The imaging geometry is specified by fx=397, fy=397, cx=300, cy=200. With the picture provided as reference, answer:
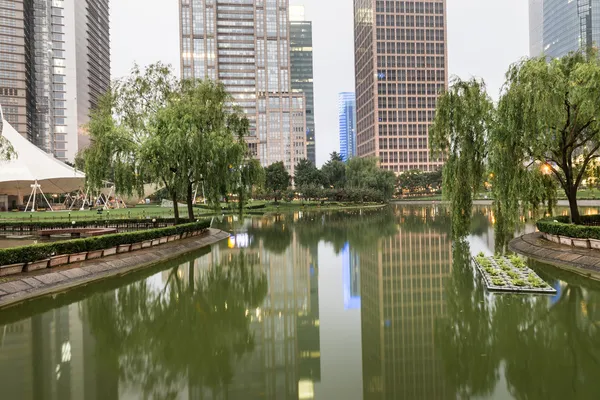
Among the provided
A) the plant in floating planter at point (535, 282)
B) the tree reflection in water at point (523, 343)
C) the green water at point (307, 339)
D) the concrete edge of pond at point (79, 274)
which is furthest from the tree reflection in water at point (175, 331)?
the plant in floating planter at point (535, 282)

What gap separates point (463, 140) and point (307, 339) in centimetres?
1437

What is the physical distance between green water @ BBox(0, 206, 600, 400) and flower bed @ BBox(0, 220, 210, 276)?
2504 mm

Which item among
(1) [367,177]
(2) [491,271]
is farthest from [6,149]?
(1) [367,177]

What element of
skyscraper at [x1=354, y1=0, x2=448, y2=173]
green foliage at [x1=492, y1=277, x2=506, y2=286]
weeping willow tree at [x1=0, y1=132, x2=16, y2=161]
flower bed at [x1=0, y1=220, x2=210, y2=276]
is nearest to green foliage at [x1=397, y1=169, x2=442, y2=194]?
skyscraper at [x1=354, y1=0, x2=448, y2=173]

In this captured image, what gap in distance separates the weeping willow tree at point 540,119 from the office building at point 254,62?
112932 millimetres

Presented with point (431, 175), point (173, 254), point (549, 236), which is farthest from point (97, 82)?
point (549, 236)

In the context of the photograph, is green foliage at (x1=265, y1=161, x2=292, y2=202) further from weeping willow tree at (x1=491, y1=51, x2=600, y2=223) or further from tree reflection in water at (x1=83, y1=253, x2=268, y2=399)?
tree reflection in water at (x1=83, y1=253, x2=268, y2=399)

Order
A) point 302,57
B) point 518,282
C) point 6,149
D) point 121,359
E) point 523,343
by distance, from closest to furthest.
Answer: point 121,359
point 523,343
point 518,282
point 6,149
point 302,57

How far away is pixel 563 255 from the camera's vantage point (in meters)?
16.6

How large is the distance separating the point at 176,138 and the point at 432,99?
117m

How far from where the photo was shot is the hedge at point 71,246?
14230 mm

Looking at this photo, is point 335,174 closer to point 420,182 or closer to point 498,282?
point 420,182

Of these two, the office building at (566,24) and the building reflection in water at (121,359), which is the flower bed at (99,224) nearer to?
the building reflection in water at (121,359)

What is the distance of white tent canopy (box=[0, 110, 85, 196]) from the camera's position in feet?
183
